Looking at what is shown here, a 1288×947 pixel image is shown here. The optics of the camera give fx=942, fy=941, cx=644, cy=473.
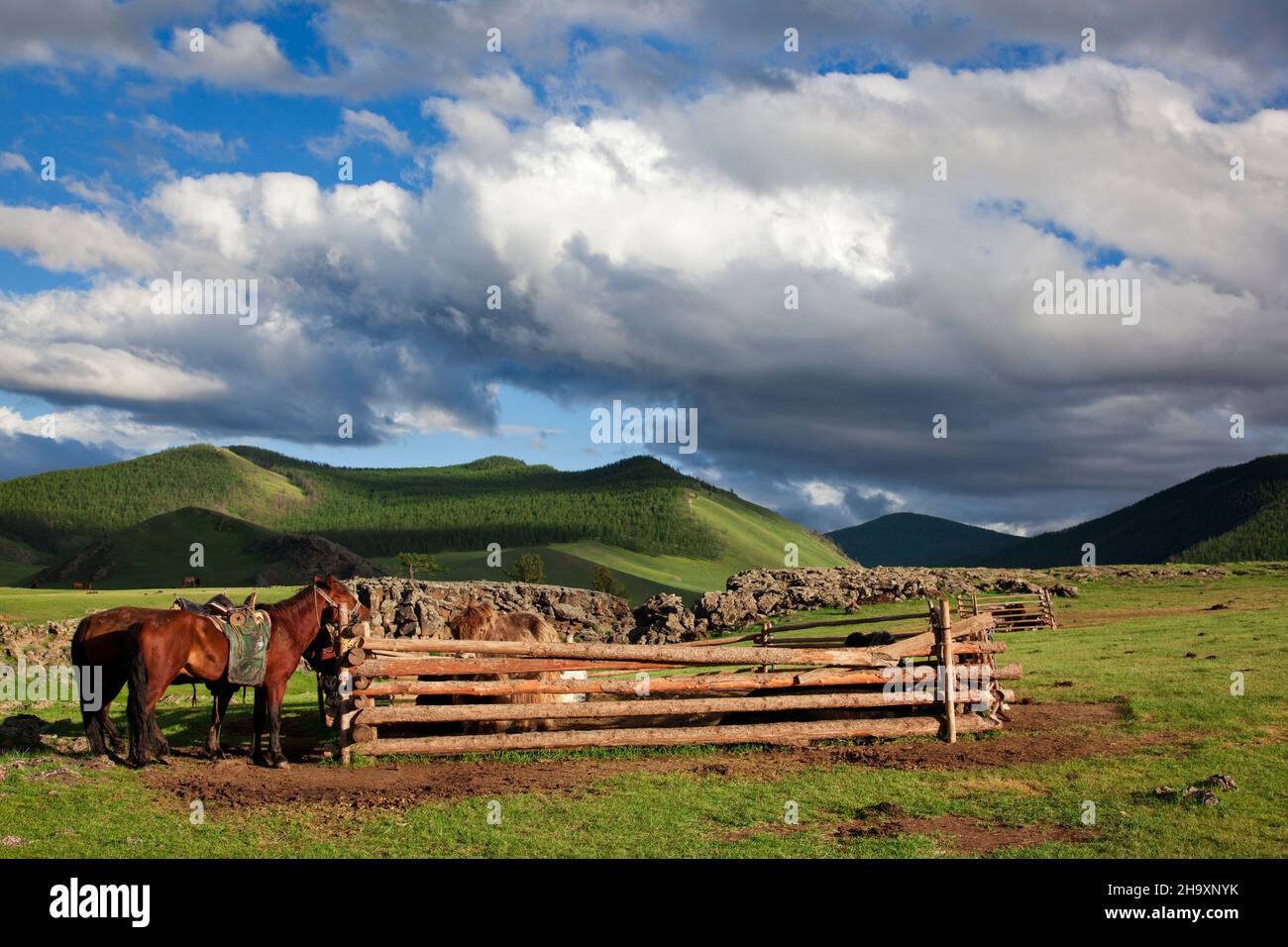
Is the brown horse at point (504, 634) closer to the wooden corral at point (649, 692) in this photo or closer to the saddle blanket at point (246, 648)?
the wooden corral at point (649, 692)

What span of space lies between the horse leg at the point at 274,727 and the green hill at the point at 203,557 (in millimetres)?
84856

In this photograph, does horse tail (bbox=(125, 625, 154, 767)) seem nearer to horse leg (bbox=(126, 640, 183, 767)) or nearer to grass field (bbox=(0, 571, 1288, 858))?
horse leg (bbox=(126, 640, 183, 767))

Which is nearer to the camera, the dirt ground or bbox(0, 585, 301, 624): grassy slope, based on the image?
the dirt ground

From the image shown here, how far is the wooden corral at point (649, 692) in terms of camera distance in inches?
512

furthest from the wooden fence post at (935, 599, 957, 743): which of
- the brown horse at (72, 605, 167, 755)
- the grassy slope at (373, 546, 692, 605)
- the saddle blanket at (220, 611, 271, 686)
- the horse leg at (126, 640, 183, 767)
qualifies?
the grassy slope at (373, 546, 692, 605)

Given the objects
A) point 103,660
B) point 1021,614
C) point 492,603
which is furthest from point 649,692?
point 492,603

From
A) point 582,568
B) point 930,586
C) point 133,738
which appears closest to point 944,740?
point 133,738

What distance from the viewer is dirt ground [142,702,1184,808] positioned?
1096 centimetres

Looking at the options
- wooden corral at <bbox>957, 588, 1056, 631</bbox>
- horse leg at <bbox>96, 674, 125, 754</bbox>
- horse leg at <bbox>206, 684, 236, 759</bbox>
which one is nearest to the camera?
horse leg at <bbox>96, 674, 125, 754</bbox>

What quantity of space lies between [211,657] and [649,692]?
617 cm

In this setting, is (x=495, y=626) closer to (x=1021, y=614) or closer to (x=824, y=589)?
(x=1021, y=614)

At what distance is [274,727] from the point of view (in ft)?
41.4

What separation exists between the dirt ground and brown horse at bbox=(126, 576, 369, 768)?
0.43m
